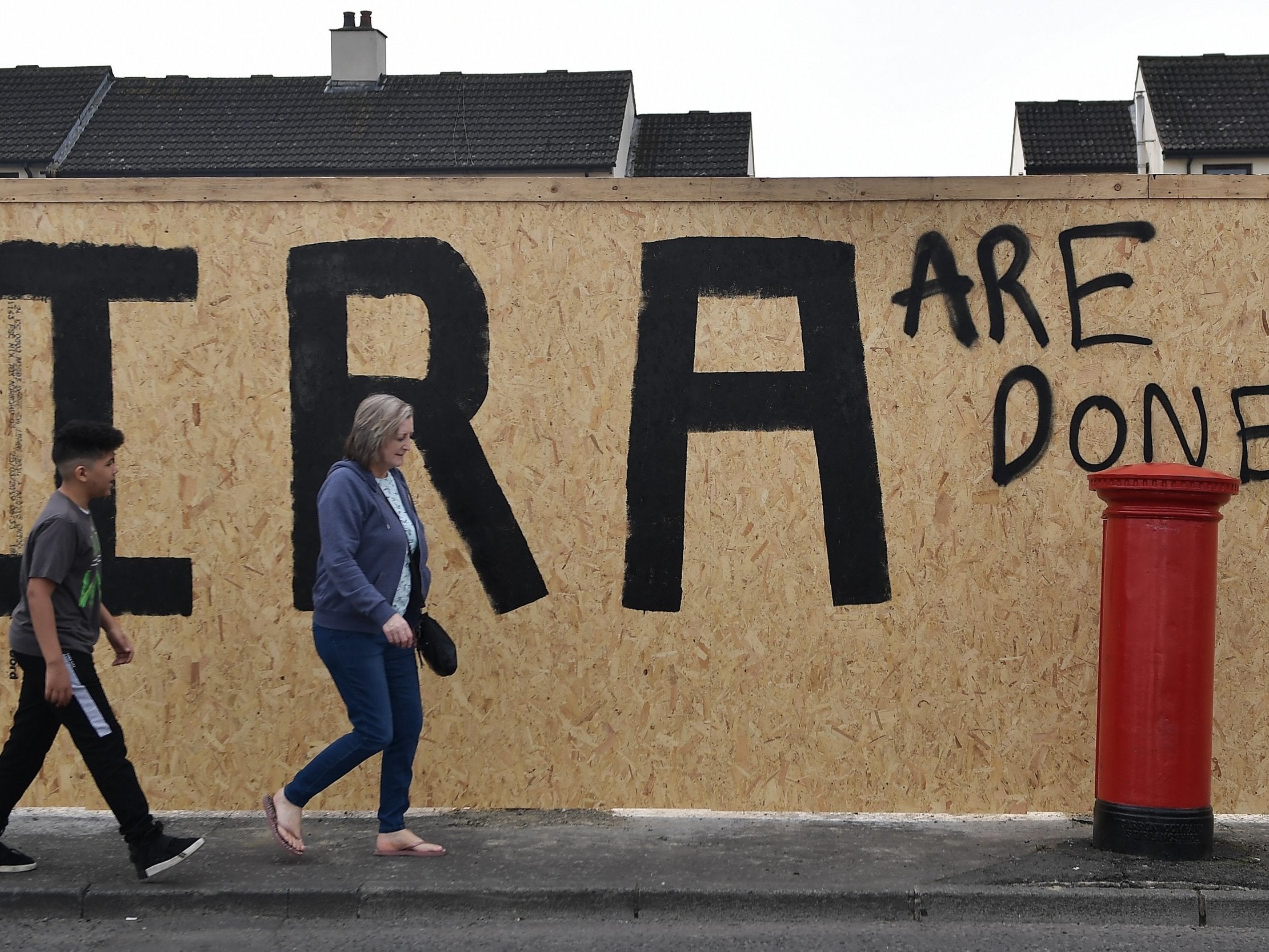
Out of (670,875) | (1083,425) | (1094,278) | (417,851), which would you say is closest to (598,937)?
(670,875)

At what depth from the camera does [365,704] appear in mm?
4684

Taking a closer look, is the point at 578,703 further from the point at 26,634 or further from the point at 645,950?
the point at 26,634

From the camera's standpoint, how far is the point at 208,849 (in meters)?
5.01

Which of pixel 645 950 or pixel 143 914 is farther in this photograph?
pixel 143 914

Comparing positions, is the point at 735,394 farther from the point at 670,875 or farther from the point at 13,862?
the point at 13,862

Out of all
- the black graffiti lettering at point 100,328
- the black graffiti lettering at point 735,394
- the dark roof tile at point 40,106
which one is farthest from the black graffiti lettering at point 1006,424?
the dark roof tile at point 40,106

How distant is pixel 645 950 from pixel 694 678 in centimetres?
160

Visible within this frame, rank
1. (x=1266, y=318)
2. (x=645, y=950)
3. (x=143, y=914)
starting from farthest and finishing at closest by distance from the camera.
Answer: (x=1266, y=318), (x=143, y=914), (x=645, y=950)

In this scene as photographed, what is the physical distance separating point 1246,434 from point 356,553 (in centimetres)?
352

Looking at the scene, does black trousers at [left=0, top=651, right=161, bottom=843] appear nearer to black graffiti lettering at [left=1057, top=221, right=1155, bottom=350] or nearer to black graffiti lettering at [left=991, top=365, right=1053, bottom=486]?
black graffiti lettering at [left=991, top=365, right=1053, bottom=486]

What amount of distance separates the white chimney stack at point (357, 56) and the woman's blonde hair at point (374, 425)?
2773cm

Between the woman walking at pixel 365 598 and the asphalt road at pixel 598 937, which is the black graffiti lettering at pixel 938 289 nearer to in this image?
the woman walking at pixel 365 598

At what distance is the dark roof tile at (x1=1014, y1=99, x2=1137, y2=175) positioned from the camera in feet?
103

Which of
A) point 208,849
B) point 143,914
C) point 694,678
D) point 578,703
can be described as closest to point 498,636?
point 578,703
